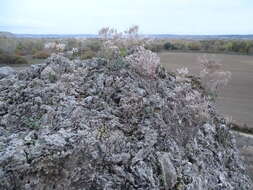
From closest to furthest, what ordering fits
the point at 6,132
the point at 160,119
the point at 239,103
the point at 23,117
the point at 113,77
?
the point at 6,132 → the point at 23,117 → the point at 160,119 → the point at 113,77 → the point at 239,103

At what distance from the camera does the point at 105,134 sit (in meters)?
3.72

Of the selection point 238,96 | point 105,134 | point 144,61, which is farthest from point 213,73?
point 238,96

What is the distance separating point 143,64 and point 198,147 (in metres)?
1.63

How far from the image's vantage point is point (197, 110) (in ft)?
16.3

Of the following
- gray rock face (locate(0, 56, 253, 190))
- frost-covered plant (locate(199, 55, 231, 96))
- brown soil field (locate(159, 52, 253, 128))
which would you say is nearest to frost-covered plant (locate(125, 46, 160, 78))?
gray rock face (locate(0, 56, 253, 190))

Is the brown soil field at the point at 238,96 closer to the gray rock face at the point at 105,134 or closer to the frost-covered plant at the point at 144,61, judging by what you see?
the frost-covered plant at the point at 144,61

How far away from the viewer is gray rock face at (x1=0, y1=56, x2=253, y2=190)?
3260 mm

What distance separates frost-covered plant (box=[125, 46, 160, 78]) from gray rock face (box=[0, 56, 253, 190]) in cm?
14

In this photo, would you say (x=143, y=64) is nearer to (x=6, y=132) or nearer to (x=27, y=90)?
(x=27, y=90)

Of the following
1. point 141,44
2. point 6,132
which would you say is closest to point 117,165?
point 6,132

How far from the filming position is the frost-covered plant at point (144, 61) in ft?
16.0

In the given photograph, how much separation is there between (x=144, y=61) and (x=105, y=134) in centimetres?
171

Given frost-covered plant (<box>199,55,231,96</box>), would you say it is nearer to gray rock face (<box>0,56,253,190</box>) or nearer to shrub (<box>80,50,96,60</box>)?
gray rock face (<box>0,56,253,190</box>)

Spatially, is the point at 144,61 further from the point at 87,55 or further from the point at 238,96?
the point at 238,96
